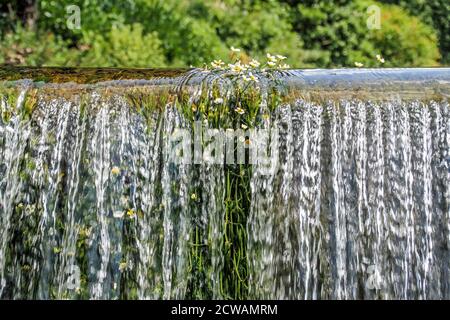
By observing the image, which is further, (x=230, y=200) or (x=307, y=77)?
(x=307, y=77)

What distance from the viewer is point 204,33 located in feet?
30.9

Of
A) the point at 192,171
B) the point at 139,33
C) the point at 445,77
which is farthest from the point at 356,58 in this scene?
the point at 192,171

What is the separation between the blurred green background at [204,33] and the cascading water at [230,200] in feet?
12.6

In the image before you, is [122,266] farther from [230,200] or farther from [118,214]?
[230,200]

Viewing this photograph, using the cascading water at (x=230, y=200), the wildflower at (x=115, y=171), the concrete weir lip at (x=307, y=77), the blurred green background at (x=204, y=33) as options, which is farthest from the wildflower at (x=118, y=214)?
the blurred green background at (x=204, y=33)

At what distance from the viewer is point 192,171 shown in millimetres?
5031

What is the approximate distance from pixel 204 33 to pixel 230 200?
4.68 metres

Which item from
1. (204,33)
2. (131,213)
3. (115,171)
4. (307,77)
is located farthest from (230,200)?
(204,33)

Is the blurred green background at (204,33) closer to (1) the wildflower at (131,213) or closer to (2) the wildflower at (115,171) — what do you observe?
(2) the wildflower at (115,171)

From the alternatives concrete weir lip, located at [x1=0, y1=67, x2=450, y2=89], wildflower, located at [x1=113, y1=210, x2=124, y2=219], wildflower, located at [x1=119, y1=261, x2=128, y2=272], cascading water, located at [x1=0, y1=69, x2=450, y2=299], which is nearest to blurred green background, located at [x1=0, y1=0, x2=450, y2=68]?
concrete weir lip, located at [x1=0, y1=67, x2=450, y2=89]

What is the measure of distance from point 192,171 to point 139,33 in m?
4.33

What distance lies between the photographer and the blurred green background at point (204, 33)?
8.98 meters
